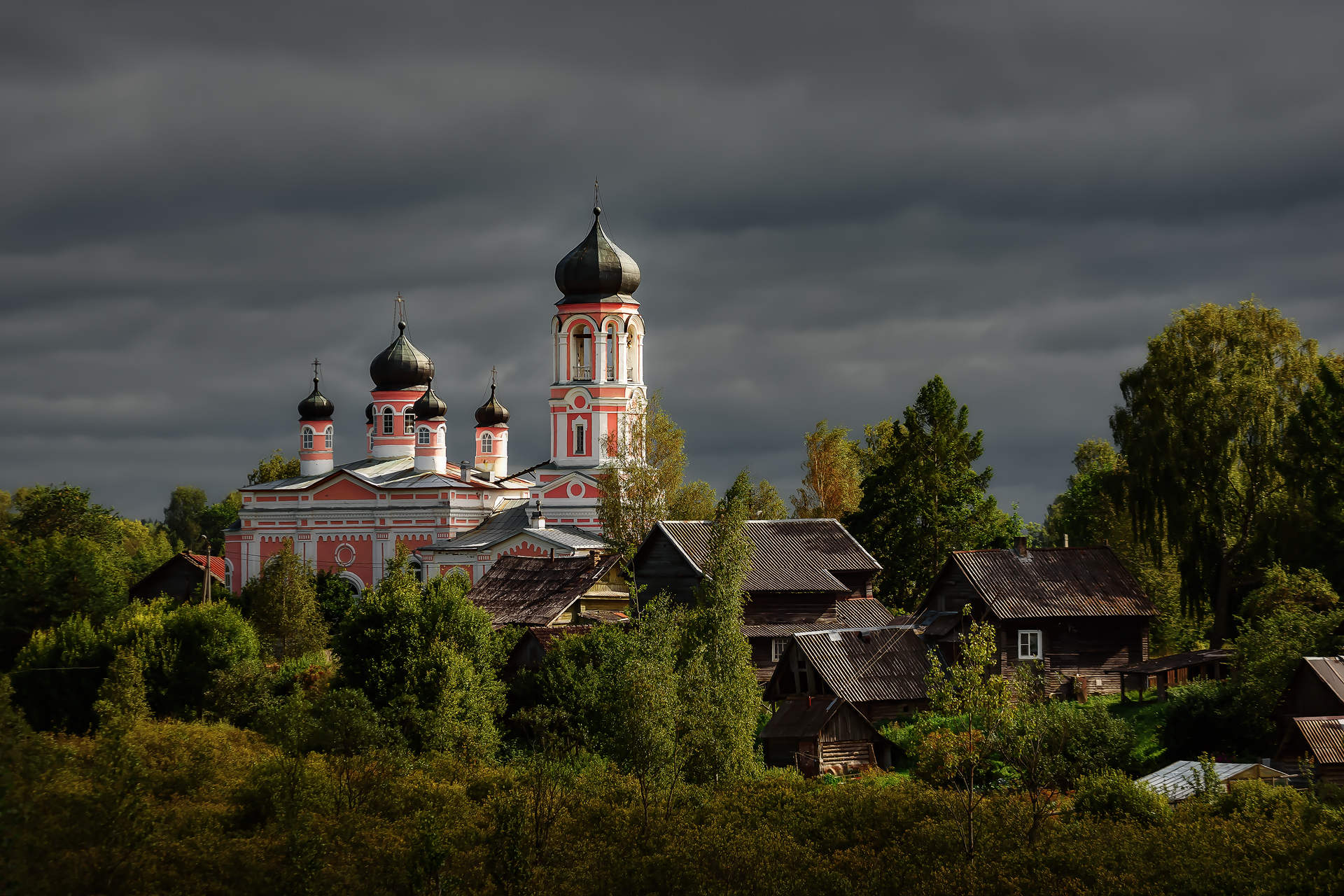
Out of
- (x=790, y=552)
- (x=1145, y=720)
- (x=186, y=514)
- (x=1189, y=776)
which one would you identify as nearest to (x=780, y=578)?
(x=790, y=552)

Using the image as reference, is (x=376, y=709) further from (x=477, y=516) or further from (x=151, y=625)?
(x=477, y=516)

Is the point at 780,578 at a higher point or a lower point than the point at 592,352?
lower

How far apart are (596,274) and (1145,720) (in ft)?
132

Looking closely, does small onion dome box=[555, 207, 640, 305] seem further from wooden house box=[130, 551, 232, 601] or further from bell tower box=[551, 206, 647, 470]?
wooden house box=[130, 551, 232, 601]

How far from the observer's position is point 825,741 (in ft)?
109

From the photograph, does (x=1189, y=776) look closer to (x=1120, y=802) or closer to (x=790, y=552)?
(x=1120, y=802)

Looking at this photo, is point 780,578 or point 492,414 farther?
point 492,414

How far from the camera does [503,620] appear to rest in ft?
141

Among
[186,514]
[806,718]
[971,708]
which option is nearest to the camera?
[971,708]

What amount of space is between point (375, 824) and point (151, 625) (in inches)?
742

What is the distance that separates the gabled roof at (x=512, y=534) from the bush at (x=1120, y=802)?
111ft

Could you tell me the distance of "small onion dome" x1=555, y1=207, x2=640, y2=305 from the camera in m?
68.8

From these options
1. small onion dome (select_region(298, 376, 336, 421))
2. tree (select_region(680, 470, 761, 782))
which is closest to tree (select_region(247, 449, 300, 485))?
small onion dome (select_region(298, 376, 336, 421))

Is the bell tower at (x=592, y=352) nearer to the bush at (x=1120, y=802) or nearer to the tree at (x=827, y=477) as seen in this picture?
the tree at (x=827, y=477)
